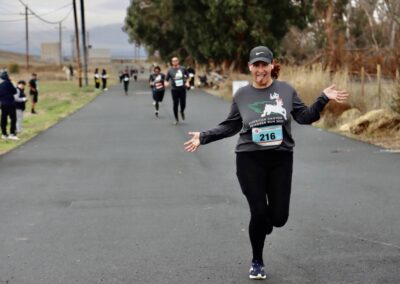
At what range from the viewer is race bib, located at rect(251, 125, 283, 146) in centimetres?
546

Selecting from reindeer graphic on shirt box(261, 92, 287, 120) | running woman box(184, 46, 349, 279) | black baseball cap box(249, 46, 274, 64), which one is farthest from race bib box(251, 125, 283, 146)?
black baseball cap box(249, 46, 274, 64)

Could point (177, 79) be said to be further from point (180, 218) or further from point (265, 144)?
point (265, 144)

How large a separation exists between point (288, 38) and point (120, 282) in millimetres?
58822

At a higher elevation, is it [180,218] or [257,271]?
[257,271]

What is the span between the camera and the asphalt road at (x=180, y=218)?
233 inches

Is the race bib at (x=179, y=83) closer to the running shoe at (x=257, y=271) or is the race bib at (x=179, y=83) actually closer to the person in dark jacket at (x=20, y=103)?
the person in dark jacket at (x=20, y=103)

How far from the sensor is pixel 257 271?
5.58 meters

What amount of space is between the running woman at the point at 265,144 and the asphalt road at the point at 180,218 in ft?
1.66

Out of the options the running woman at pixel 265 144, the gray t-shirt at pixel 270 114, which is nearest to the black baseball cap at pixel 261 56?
the running woman at pixel 265 144

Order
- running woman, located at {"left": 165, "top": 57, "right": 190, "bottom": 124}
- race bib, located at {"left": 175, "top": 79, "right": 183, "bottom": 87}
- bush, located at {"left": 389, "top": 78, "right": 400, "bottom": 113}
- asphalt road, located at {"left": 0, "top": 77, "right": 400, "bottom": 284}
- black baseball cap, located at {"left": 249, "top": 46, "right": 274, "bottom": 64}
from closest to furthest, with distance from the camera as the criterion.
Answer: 1. black baseball cap, located at {"left": 249, "top": 46, "right": 274, "bottom": 64}
2. asphalt road, located at {"left": 0, "top": 77, "right": 400, "bottom": 284}
3. bush, located at {"left": 389, "top": 78, "right": 400, "bottom": 113}
4. running woman, located at {"left": 165, "top": 57, "right": 190, "bottom": 124}
5. race bib, located at {"left": 175, "top": 79, "right": 183, "bottom": 87}

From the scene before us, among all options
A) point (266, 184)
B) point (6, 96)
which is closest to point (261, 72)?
point (266, 184)

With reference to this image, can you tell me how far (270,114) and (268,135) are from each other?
16cm

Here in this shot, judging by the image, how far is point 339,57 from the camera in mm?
24969

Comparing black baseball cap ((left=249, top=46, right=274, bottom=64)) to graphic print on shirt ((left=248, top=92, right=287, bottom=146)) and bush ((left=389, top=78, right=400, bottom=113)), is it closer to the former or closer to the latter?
graphic print on shirt ((left=248, top=92, right=287, bottom=146))
